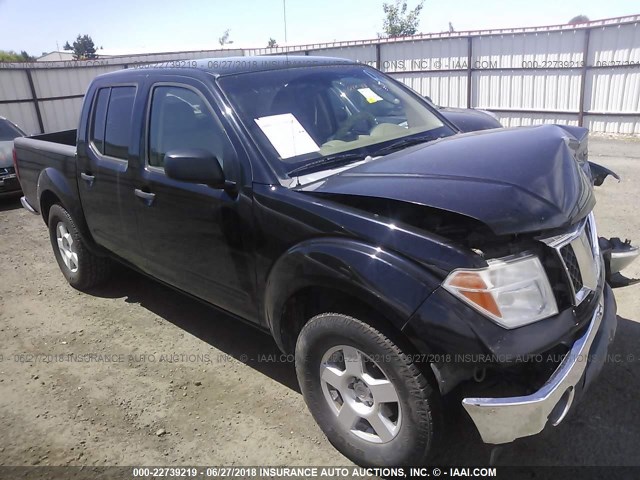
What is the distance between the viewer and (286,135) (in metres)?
2.94

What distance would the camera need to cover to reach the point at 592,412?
2.87 meters

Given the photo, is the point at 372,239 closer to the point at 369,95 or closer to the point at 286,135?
the point at 286,135

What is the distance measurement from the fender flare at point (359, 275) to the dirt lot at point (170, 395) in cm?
68

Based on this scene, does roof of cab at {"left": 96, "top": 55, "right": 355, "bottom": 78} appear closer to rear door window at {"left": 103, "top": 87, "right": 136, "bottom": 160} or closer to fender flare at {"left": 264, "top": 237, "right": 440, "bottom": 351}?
rear door window at {"left": 103, "top": 87, "right": 136, "bottom": 160}

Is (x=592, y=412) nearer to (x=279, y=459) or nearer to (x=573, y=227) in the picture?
(x=573, y=227)

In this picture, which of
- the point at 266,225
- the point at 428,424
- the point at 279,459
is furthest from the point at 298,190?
the point at 279,459

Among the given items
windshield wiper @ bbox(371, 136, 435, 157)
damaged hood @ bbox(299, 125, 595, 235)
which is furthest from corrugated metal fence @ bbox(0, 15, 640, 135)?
damaged hood @ bbox(299, 125, 595, 235)

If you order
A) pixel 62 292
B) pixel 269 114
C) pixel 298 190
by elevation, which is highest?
pixel 269 114

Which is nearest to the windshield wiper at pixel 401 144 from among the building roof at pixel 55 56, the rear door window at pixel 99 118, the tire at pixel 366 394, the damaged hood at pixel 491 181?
the damaged hood at pixel 491 181

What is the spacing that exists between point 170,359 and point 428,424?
2.17 metres

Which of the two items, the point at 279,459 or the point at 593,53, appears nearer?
the point at 279,459

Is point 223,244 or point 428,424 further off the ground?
point 223,244

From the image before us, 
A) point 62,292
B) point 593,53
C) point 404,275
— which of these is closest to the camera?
point 404,275

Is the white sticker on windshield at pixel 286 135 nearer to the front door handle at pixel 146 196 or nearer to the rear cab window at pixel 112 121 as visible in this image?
the front door handle at pixel 146 196
